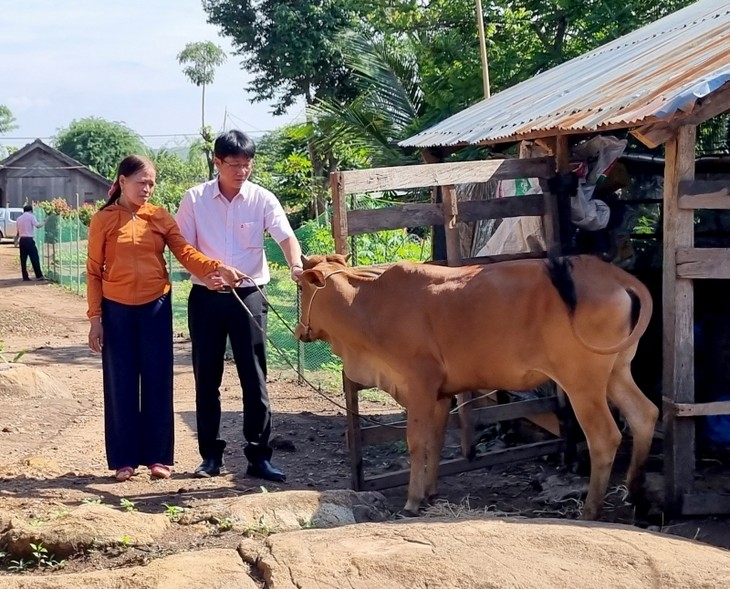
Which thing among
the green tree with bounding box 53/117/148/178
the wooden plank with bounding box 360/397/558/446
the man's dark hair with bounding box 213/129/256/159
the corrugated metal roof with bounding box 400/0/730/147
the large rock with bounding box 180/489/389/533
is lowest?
the large rock with bounding box 180/489/389/533

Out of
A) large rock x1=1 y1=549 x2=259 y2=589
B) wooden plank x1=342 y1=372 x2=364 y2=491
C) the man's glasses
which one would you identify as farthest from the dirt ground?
the man's glasses

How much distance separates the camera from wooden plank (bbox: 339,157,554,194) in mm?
6109

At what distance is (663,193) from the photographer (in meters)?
6.66

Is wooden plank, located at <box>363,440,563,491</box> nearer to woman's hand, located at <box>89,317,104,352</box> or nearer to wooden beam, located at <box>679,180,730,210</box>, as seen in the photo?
woman's hand, located at <box>89,317,104,352</box>

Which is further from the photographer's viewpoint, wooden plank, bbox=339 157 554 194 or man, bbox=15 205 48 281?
man, bbox=15 205 48 281

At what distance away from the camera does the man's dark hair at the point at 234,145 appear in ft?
20.9

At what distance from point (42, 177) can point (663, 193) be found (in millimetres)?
51692

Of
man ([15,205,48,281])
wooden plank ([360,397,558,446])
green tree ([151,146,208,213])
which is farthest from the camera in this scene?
green tree ([151,146,208,213])

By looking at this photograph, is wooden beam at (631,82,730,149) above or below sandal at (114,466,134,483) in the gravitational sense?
above

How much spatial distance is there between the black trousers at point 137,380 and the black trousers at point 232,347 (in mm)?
196

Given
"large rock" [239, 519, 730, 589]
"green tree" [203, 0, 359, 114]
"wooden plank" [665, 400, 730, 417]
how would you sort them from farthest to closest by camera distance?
"green tree" [203, 0, 359, 114]
"wooden plank" [665, 400, 730, 417]
"large rock" [239, 519, 730, 589]

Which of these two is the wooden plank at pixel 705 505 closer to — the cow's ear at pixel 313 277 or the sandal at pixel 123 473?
the cow's ear at pixel 313 277

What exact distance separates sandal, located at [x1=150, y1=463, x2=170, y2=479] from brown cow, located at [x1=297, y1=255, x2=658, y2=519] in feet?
4.46

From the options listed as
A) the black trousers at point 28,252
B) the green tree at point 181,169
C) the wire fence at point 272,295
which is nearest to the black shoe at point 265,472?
the wire fence at point 272,295
